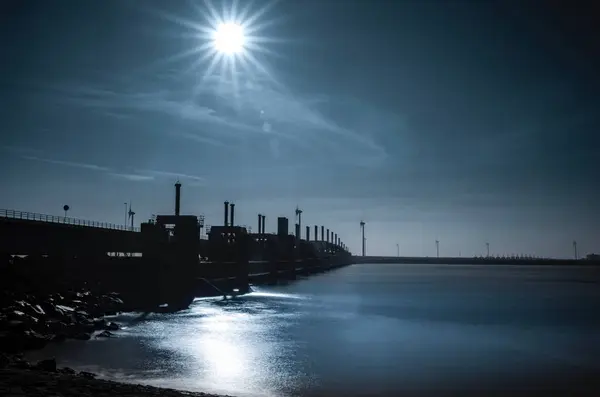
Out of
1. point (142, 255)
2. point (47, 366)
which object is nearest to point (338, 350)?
point (47, 366)

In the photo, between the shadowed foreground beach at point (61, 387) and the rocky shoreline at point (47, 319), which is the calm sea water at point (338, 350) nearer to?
the rocky shoreline at point (47, 319)

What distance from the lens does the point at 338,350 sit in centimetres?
3116

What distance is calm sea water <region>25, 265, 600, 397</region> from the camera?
22906 millimetres

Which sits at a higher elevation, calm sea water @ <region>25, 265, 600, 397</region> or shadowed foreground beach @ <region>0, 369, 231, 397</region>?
shadowed foreground beach @ <region>0, 369, 231, 397</region>

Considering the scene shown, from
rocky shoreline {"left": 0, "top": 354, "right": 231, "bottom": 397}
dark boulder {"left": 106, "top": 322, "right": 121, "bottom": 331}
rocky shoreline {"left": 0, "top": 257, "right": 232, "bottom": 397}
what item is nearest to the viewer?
rocky shoreline {"left": 0, "top": 354, "right": 231, "bottom": 397}

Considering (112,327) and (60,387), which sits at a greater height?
(60,387)

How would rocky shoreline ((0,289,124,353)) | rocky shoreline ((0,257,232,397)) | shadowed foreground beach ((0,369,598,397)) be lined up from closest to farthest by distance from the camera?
shadowed foreground beach ((0,369,598,397)), rocky shoreline ((0,257,232,397)), rocky shoreline ((0,289,124,353))

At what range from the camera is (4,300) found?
31.6 m

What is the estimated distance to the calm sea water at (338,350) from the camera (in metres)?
22.9

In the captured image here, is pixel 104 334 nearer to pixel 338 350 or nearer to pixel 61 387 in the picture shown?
pixel 338 350

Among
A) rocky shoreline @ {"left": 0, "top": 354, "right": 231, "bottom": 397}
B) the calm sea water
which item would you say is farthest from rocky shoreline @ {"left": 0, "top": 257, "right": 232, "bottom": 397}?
the calm sea water

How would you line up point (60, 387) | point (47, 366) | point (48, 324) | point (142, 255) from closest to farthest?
point (60, 387) < point (47, 366) < point (48, 324) < point (142, 255)

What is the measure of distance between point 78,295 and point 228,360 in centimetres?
1980

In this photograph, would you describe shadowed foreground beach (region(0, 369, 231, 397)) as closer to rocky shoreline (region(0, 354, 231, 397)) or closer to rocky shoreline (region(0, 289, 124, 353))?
rocky shoreline (region(0, 354, 231, 397))
